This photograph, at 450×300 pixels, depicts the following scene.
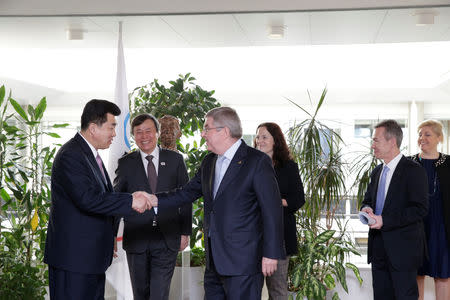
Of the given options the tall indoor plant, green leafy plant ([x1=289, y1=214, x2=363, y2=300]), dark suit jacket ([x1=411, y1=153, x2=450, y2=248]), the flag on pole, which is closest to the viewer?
dark suit jacket ([x1=411, y1=153, x2=450, y2=248])

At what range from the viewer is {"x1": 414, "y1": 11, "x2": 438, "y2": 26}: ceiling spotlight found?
489cm

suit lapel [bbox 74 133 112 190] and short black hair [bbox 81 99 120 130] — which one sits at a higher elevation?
short black hair [bbox 81 99 120 130]

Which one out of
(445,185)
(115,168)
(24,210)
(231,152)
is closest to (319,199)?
(445,185)

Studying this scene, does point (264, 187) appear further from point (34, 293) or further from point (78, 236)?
point (34, 293)

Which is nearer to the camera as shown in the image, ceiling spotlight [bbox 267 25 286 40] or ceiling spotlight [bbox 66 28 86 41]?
ceiling spotlight [bbox 267 25 286 40]

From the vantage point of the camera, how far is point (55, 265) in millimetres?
3129

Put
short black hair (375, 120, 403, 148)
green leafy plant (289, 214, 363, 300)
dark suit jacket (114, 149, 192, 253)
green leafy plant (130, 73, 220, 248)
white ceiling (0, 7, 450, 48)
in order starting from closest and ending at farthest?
short black hair (375, 120, 403, 148) < dark suit jacket (114, 149, 192, 253) < green leafy plant (289, 214, 363, 300) < white ceiling (0, 7, 450, 48) < green leafy plant (130, 73, 220, 248)

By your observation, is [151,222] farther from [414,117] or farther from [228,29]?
[414,117]

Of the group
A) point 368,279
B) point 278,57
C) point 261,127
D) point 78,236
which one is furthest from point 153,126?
Answer: point 278,57

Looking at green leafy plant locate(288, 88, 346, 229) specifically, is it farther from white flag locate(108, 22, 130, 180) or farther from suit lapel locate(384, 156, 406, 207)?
white flag locate(108, 22, 130, 180)

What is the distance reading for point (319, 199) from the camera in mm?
5035

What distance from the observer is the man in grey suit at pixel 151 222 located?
4.03m

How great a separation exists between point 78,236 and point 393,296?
2.21 meters

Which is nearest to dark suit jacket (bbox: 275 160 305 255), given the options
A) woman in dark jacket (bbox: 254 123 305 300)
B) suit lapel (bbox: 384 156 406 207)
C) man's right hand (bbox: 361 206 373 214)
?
woman in dark jacket (bbox: 254 123 305 300)
